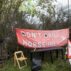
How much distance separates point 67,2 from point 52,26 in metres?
1.43

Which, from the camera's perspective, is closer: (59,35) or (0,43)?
(59,35)

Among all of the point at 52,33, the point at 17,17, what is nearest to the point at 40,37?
the point at 52,33

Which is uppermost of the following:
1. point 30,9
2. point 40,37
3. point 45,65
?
point 30,9

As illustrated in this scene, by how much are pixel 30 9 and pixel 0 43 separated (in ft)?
7.42

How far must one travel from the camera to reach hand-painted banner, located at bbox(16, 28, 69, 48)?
11297 millimetres

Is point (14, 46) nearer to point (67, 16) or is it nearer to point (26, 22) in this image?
point (26, 22)

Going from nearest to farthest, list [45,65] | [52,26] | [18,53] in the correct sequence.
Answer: [45,65] → [18,53] → [52,26]

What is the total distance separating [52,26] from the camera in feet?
42.1

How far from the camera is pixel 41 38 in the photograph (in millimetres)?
11398

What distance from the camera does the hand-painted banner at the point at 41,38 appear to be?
37.1 ft

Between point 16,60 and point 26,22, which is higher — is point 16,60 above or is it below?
below

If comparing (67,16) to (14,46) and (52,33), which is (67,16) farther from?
(14,46)

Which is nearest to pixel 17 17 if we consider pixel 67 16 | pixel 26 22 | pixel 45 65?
pixel 26 22

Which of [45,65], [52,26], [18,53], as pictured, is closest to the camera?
[45,65]
